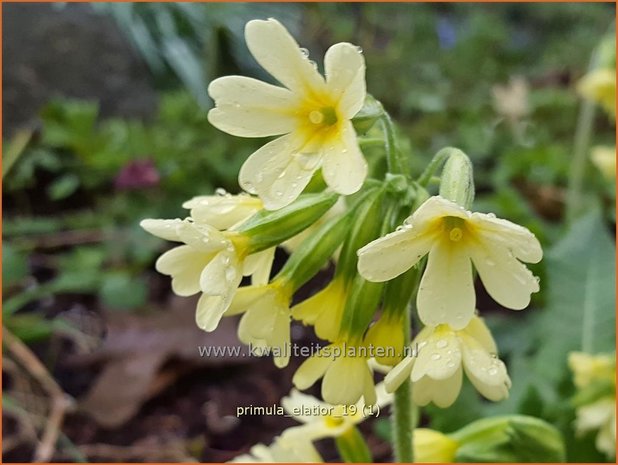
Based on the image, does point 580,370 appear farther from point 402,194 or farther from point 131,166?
point 131,166

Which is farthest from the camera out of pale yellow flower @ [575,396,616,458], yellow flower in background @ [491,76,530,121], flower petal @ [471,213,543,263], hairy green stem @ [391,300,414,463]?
yellow flower in background @ [491,76,530,121]

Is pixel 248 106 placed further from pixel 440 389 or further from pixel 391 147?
pixel 440 389

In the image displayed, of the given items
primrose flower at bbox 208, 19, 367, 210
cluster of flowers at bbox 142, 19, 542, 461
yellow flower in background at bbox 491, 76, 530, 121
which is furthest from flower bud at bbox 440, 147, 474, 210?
yellow flower in background at bbox 491, 76, 530, 121

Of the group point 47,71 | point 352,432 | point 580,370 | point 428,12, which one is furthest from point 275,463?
point 428,12

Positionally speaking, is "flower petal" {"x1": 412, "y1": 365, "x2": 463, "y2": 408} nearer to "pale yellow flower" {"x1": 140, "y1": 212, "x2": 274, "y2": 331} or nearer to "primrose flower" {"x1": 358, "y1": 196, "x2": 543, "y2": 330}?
"primrose flower" {"x1": 358, "y1": 196, "x2": 543, "y2": 330}

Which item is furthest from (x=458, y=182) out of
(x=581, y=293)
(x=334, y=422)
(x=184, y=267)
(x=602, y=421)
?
(x=581, y=293)
